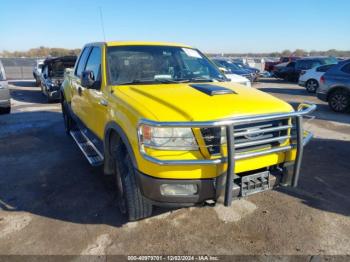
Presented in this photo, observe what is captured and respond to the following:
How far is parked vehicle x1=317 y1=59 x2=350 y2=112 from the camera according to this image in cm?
986

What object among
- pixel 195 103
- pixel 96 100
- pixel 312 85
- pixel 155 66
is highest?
pixel 155 66

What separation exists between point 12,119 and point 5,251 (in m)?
7.47

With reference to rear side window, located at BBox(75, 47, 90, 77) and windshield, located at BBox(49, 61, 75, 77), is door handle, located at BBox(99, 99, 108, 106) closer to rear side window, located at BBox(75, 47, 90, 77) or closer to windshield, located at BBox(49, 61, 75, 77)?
rear side window, located at BBox(75, 47, 90, 77)

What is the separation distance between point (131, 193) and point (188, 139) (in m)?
0.88

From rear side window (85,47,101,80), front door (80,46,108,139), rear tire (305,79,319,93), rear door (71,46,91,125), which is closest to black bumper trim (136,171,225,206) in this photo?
front door (80,46,108,139)

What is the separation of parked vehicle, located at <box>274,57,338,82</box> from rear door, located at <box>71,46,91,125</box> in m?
16.0

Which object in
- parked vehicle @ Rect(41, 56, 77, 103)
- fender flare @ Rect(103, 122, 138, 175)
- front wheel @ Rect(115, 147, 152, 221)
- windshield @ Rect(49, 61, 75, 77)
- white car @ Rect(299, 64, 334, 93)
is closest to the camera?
fender flare @ Rect(103, 122, 138, 175)

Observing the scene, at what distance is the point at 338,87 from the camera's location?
10.0 metres

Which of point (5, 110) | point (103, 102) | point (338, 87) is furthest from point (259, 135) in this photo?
point (5, 110)

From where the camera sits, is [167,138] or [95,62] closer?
[167,138]

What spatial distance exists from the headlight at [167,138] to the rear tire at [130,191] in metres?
0.40

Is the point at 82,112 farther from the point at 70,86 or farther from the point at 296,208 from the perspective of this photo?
the point at 296,208

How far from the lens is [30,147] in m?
6.59

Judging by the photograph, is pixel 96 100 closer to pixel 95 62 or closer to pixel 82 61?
pixel 95 62
